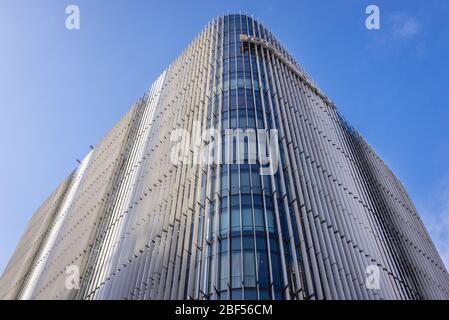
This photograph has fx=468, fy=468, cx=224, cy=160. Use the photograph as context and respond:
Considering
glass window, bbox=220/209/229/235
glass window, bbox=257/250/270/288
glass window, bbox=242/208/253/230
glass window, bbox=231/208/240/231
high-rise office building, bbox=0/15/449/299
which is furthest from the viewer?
glass window, bbox=220/209/229/235

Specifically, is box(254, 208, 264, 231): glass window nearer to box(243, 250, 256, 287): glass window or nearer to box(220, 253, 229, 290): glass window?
box(243, 250, 256, 287): glass window

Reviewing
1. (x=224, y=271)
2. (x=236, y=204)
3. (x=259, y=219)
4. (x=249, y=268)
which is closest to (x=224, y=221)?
(x=236, y=204)

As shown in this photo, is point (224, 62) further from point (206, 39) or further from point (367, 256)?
point (367, 256)

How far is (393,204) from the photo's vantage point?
62.2 meters

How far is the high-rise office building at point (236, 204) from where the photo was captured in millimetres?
31016

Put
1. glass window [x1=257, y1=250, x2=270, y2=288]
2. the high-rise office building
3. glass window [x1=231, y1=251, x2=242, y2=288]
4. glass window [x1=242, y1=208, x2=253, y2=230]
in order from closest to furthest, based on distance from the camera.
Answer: glass window [x1=257, y1=250, x2=270, y2=288] < glass window [x1=231, y1=251, x2=242, y2=288] < the high-rise office building < glass window [x1=242, y1=208, x2=253, y2=230]

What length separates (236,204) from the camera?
1303 inches

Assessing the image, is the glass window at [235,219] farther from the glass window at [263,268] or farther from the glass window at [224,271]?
the glass window at [263,268]

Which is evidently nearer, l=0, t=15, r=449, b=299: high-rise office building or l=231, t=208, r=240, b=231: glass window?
l=0, t=15, r=449, b=299: high-rise office building

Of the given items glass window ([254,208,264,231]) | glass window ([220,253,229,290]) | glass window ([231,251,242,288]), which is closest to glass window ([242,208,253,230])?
glass window ([254,208,264,231])

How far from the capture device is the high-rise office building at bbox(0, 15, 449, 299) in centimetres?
3102

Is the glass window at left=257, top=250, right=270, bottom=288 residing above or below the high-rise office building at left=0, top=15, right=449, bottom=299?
below

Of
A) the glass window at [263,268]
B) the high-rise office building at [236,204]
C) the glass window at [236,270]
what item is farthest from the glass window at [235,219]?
the glass window at [263,268]

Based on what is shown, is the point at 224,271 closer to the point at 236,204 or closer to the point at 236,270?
the point at 236,270
